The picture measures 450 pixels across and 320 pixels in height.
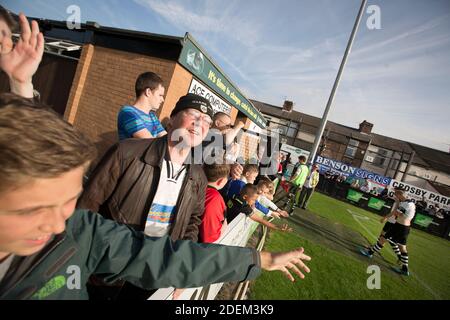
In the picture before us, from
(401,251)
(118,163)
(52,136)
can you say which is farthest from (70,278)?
(401,251)

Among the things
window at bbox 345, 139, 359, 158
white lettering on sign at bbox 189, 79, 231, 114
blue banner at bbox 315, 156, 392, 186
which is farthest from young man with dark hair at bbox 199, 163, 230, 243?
window at bbox 345, 139, 359, 158

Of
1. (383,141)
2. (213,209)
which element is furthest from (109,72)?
(383,141)

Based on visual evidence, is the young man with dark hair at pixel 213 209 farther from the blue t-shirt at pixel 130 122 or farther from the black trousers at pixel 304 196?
the black trousers at pixel 304 196

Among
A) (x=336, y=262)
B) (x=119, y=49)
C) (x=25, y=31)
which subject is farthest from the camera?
(x=119, y=49)

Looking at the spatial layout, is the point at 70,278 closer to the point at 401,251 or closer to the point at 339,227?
the point at 401,251

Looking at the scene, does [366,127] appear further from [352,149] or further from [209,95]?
[209,95]

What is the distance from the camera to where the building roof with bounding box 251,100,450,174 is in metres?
36.2

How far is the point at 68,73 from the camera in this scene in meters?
7.11

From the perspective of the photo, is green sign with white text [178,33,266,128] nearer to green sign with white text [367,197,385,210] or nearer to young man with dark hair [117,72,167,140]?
young man with dark hair [117,72,167,140]

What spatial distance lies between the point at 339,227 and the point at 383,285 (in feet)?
13.2

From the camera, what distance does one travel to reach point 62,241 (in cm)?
94

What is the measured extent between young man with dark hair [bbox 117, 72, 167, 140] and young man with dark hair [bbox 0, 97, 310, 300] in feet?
5.05
